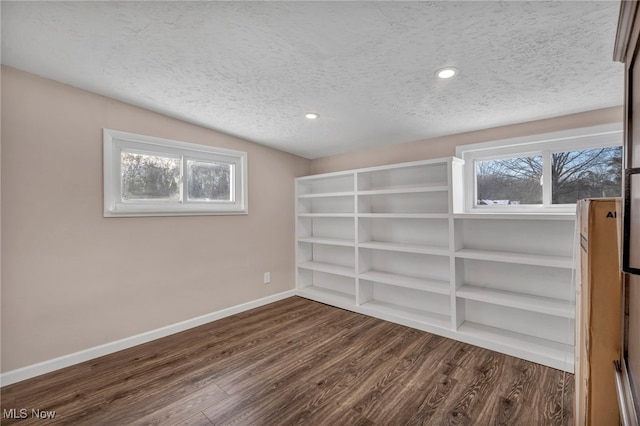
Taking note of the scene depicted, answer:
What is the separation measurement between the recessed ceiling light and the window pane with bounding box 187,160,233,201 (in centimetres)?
252

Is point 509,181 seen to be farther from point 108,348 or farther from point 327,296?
point 108,348

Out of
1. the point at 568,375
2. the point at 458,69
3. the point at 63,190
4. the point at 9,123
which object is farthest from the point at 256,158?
the point at 568,375

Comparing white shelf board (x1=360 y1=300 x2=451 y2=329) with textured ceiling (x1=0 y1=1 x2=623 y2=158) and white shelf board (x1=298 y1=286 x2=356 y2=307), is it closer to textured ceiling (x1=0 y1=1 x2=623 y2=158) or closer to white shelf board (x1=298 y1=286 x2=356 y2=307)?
white shelf board (x1=298 y1=286 x2=356 y2=307)

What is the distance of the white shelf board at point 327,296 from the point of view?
3487 millimetres

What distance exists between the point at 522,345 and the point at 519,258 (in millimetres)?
732

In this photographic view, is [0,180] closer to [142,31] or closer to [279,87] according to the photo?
[142,31]

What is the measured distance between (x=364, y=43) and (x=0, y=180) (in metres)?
2.71

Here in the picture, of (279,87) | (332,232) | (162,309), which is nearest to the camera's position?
(279,87)

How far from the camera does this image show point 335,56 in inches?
68.4

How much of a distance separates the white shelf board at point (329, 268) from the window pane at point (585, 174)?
2196mm

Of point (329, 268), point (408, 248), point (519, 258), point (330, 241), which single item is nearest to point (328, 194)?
point (330, 241)

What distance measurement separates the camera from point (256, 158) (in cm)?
360

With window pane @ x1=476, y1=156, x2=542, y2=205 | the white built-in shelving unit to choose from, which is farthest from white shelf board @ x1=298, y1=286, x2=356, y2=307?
window pane @ x1=476, y1=156, x2=542, y2=205

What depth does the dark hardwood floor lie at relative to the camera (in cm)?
168
